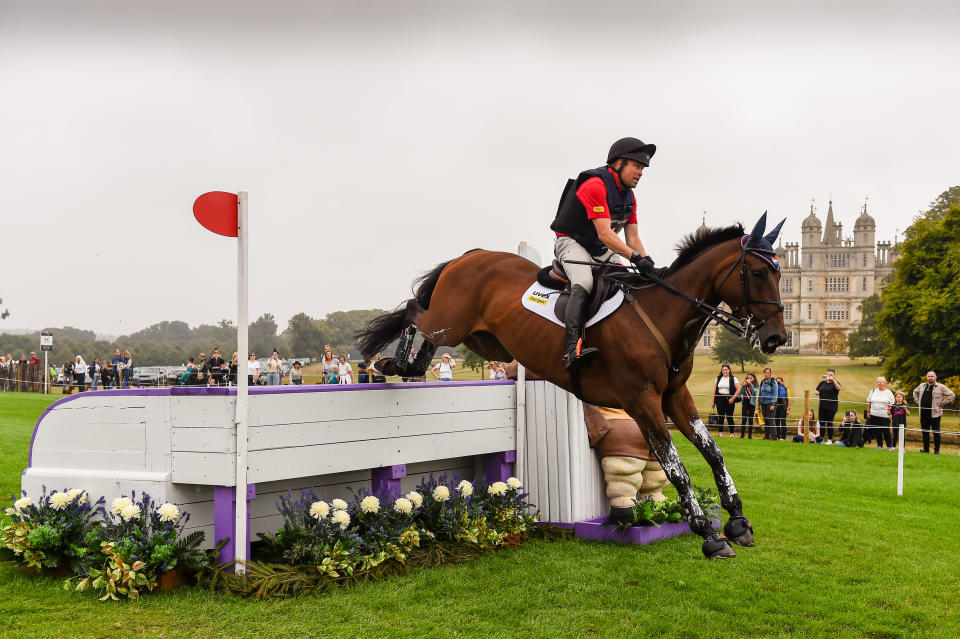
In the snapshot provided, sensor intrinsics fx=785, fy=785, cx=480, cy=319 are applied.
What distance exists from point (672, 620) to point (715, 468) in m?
0.85

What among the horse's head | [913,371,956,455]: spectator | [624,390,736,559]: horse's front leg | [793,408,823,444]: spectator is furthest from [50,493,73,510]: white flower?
[913,371,956,455]: spectator

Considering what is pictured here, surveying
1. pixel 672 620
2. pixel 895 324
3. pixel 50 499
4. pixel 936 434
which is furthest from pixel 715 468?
pixel 895 324

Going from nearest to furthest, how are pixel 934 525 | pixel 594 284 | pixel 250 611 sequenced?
pixel 250 611
pixel 594 284
pixel 934 525

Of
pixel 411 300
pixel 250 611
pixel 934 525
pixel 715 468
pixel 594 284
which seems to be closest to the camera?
pixel 250 611

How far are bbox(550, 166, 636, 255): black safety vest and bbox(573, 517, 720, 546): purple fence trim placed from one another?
230cm

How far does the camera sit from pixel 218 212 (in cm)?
466

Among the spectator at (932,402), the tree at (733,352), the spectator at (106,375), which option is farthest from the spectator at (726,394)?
the tree at (733,352)

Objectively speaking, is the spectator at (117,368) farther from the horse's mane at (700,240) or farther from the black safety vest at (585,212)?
the horse's mane at (700,240)

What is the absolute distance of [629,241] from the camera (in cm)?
493

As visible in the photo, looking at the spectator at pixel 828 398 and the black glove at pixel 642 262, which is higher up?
the black glove at pixel 642 262

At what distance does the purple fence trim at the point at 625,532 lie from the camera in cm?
588

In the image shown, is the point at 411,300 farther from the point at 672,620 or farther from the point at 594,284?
the point at 672,620

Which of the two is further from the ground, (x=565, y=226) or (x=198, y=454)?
(x=565, y=226)

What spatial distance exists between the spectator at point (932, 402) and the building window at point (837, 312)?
6631cm
